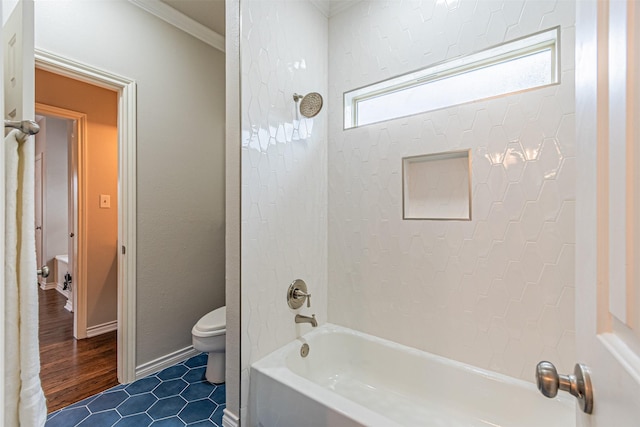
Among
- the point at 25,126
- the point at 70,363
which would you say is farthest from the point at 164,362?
the point at 25,126

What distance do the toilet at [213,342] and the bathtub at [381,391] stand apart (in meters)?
0.56

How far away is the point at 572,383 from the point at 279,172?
1523mm

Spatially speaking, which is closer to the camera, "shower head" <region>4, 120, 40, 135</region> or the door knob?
the door knob

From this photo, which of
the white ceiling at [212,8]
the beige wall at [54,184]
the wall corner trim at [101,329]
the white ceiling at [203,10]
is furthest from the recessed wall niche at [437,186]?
the beige wall at [54,184]

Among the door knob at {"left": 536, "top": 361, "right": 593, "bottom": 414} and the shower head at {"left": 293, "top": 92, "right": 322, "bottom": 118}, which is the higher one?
the shower head at {"left": 293, "top": 92, "right": 322, "bottom": 118}

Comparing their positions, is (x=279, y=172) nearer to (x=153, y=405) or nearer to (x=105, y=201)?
(x=153, y=405)

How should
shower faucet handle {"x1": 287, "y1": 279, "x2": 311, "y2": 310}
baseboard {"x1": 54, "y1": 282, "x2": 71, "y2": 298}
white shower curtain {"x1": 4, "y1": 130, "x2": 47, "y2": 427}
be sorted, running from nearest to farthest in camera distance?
white shower curtain {"x1": 4, "y1": 130, "x2": 47, "y2": 427}
shower faucet handle {"x1": 287, "y1": 279, "x2": 311, "y2": 310}
baseboard {"x1": 54, "y1": 282, "x2": 71, "y2": 298}

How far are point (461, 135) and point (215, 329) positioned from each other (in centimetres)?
196

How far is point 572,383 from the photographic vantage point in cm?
53

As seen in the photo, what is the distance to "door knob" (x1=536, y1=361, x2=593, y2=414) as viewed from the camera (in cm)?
50

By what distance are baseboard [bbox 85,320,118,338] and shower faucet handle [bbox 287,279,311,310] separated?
2.35m

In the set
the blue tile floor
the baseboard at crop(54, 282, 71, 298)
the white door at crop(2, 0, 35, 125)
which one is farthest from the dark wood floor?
the white door at crop(2, 0, 35, 125)

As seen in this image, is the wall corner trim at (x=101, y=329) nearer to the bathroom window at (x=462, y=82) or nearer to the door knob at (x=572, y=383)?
the bathroom window at (x=462, y=82)

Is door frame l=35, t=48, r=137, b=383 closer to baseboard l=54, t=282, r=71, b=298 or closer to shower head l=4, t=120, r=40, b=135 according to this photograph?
shower head l=4, t=120, r=40, b=135
